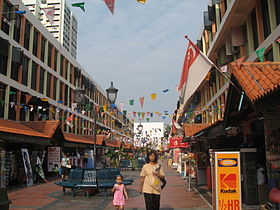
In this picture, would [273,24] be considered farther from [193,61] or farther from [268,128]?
[268,128]

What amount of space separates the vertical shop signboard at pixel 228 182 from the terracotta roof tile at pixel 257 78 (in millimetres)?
1597

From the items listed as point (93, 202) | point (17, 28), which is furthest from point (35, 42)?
point (93, 202)

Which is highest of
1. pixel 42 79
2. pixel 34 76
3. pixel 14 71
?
pixel 42 79

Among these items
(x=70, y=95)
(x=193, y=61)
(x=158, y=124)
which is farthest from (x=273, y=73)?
(x=158, y=124)

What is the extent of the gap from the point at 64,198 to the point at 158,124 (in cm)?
11219

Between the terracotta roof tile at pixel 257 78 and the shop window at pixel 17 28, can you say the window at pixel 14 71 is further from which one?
the terracotta roof tile at pixel 257 78

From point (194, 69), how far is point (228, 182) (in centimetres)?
312

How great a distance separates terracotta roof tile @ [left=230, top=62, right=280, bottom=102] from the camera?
5.51 metres

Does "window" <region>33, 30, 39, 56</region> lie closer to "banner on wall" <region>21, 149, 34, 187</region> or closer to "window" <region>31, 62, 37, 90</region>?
"window" <region>31, 62, 37, 90</region>

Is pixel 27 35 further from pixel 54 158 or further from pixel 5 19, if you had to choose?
pixel 54 158

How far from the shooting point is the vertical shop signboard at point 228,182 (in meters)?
6.36

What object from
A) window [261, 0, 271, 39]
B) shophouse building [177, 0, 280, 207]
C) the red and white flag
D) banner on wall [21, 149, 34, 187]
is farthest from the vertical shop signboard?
banner on wall [21, 149, 34, 187]

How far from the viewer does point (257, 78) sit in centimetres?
599

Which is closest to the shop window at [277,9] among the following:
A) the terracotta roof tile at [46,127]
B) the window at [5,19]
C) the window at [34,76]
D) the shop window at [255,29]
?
the shop window at [255,29]
